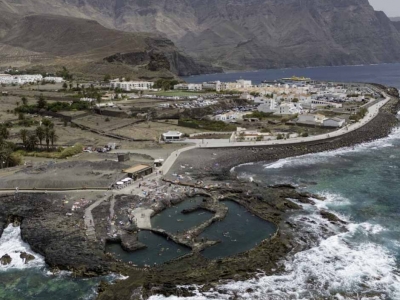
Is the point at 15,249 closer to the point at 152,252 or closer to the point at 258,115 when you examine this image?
the point at 152,252

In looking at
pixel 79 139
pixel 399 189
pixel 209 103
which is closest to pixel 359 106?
pixel 209 103

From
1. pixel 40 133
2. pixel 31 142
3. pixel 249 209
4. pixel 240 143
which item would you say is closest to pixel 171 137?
pixel 240 143

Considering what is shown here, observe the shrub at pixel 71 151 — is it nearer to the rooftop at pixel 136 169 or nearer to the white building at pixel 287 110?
the rooftop at pixel 136 169

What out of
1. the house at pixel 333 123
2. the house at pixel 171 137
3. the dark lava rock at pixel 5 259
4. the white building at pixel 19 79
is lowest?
the dark lava rock at pixel 5 259

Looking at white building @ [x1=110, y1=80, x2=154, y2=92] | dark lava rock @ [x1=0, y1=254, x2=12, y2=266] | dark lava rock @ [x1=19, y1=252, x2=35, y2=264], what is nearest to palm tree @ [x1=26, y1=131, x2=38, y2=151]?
dark lava rock @ [x1=0, y1=254, x2=12, y2=266]

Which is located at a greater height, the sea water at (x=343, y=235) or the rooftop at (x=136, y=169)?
the rooftop at (x=136, y=169)

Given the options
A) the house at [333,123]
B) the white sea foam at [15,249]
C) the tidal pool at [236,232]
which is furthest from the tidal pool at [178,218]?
the house at [333,123]

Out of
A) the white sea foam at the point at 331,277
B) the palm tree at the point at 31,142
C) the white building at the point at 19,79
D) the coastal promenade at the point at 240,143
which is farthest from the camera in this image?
the white building at the point at 19,79
